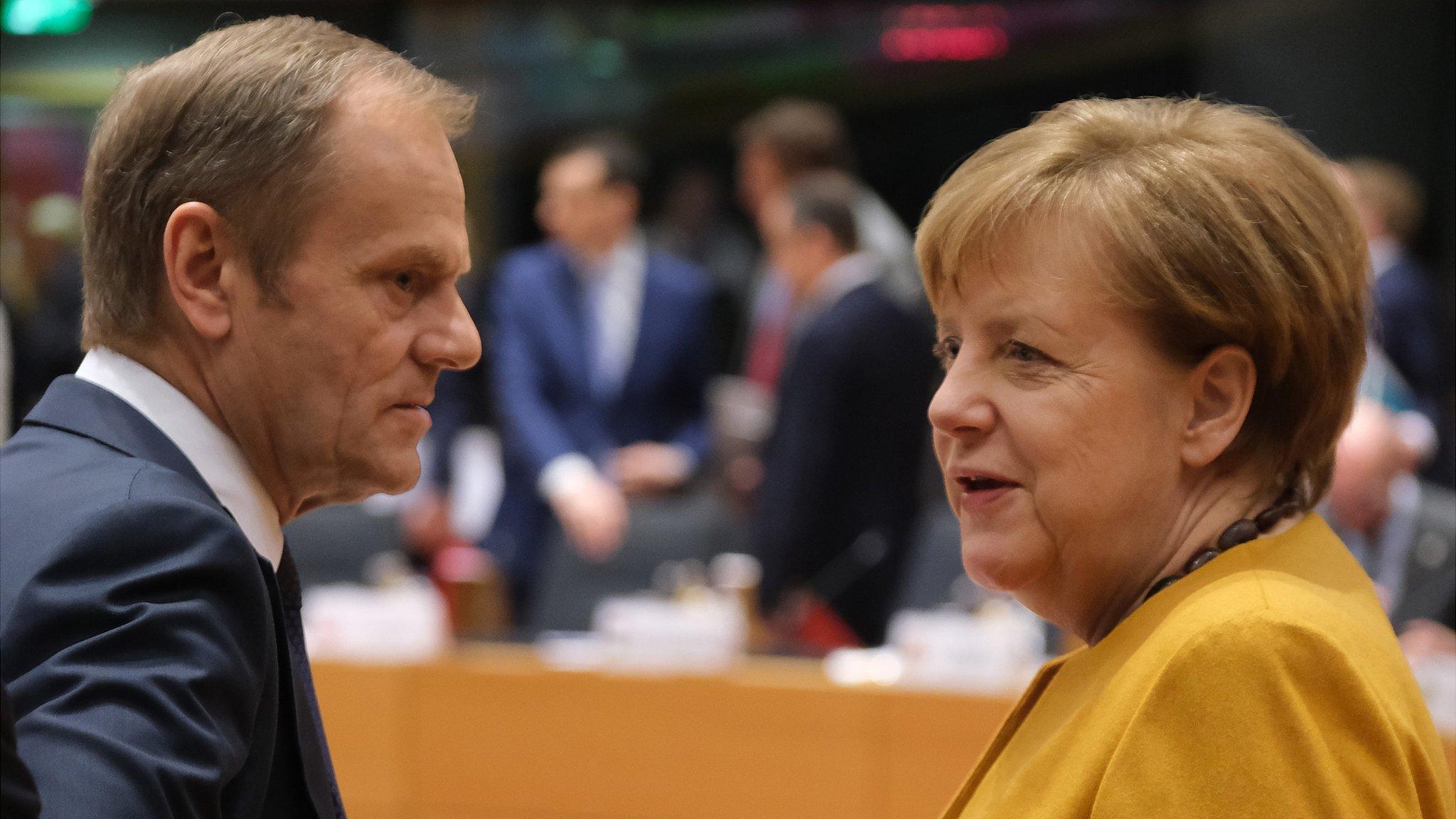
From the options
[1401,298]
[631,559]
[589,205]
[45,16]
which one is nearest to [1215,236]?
[631,559]

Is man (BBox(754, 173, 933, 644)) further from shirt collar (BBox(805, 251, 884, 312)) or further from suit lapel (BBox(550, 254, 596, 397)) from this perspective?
suit lapel (BBox(550, 254, 596, 397))

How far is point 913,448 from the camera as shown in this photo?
4297mm

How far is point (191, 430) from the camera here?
3.81ft

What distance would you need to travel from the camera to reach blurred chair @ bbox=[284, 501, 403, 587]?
4.27 metres

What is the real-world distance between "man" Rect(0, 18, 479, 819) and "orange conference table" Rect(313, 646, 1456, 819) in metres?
1.84

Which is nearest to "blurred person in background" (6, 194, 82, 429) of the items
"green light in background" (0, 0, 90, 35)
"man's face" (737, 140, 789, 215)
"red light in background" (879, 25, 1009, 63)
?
"green light in background" (0, 0, 90, 35)

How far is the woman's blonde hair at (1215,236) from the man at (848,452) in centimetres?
285

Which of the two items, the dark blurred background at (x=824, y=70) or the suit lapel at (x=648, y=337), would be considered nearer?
the suit lapel at (x=648, y=337)

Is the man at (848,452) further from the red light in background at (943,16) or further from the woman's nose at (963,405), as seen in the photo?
the red light in background at (943,16)

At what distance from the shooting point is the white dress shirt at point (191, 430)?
1155 mm

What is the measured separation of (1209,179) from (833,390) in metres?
2.97

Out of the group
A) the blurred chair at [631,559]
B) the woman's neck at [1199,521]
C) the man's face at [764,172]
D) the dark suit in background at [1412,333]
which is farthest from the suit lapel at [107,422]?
the dark suit in background at [1412,333]

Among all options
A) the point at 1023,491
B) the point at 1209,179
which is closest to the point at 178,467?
the point at 1023,491

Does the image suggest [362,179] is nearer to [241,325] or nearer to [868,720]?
[241,325]
